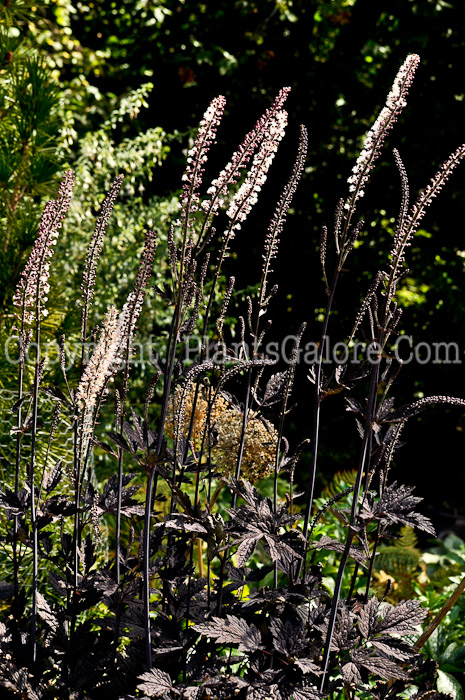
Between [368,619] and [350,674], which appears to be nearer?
[350,674]

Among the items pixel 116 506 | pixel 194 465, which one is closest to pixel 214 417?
pixel 194 465

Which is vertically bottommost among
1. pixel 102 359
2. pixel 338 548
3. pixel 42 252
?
pixel 338 548

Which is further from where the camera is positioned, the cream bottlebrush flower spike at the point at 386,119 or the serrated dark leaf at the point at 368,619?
the serrated dark leaf at the point at 368,619

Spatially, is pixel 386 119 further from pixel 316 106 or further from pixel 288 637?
pixel 316 106

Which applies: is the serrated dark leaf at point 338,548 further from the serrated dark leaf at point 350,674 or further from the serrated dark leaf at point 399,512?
the serrated dark leaf at point 350,674

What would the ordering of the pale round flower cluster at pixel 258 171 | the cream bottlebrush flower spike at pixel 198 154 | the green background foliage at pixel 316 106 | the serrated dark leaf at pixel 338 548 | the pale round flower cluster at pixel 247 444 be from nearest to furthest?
1. the cream bottlebrush flower spike at pixel 198 154
2. the pale round flower cluster at pixel 258 171
3. the serrated dark leaf at pixel 338 548
4. the pale round flower cluster at pixel 247 444
5. the green background foliage at pixel 316 106

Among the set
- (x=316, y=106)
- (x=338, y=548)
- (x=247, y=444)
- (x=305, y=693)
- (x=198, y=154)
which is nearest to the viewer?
(x=198, y=154)

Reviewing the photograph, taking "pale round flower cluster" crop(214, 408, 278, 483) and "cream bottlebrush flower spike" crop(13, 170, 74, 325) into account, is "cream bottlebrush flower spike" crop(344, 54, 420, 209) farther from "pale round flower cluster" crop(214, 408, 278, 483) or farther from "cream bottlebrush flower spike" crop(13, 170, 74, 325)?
"pale round flower cluster" crop(214, 408, 278, 483)

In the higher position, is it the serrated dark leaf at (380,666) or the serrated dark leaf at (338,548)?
the serrated dark leaf at (338,548)

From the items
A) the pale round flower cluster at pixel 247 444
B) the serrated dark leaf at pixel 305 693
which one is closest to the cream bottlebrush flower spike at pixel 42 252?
the pale round flower cluster at pixel 247 444

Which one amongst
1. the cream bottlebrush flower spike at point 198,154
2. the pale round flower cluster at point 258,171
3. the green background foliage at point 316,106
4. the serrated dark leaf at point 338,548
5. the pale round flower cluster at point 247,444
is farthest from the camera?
the green background foliage at point 316,106

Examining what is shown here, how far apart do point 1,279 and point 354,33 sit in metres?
4.19

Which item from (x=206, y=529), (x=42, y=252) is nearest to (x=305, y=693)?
(x=206, y=529)

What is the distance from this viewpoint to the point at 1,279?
111 inches
